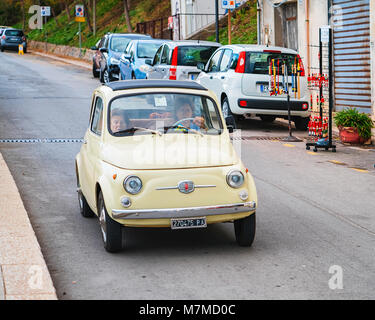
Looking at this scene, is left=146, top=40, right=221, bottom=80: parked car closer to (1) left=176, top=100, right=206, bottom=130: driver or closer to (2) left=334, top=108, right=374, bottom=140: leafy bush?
(2) left=334, top=108, right=374, bottom=140: leafy bush

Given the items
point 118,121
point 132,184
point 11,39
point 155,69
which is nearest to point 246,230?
point 132,184

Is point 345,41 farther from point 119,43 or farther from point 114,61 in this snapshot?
point 119,43

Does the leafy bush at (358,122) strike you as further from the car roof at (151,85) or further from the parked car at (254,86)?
A: the car roof at (151,85)

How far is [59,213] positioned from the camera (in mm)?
9023

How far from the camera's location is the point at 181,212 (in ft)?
22.7

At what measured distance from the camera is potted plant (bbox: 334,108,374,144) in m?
15.6

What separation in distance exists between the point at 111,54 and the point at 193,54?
7.81m

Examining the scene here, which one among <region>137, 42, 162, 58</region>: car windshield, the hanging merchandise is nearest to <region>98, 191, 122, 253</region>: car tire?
the hanging merchandise

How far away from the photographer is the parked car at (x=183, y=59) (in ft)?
67.6

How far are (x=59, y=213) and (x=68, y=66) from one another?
31.3m

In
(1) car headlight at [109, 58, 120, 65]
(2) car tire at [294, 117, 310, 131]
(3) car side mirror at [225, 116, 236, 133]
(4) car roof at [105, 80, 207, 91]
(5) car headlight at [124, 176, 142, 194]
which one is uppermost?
(1) car headlight at [109, 58, 120, 65]

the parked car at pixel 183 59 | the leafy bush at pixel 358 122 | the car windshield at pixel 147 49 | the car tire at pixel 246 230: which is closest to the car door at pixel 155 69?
the parked car at pixel 183 59

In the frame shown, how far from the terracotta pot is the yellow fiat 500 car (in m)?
8.01

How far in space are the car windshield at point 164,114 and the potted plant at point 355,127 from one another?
26.5ft
